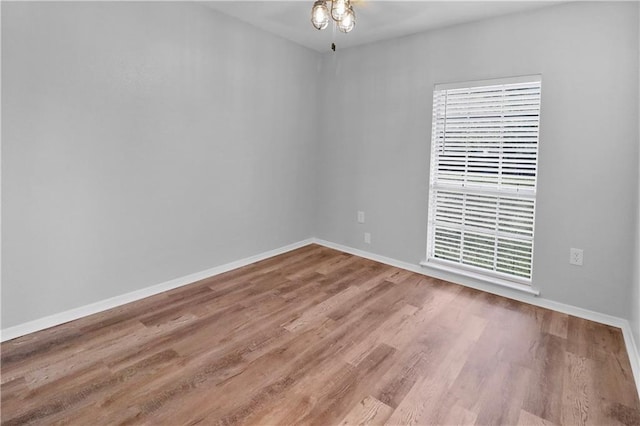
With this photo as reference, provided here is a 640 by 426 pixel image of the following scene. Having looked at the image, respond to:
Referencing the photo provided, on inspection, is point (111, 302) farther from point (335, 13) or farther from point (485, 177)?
point (485, 177)

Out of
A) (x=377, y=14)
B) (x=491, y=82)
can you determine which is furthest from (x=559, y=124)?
(x=377, y=14)

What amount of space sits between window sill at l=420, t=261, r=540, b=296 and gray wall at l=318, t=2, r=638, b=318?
98 millimetres

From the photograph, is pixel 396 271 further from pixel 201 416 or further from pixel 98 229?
pixel 98 229

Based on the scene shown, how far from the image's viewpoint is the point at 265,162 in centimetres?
390

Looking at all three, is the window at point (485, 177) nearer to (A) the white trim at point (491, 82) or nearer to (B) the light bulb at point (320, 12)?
(A) the white trim at point (491, 82)

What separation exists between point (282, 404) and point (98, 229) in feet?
6.33

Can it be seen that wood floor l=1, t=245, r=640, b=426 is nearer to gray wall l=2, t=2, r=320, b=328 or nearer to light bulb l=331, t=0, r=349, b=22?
gray wall l=2, t=2, r=320, b=328

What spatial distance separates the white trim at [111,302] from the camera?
7.72ft

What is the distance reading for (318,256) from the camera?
4.16 metres

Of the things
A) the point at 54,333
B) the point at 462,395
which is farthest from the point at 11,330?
the point at 462,395

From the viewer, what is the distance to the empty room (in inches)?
76.3

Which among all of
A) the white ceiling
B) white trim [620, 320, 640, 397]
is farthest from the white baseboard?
the white ceiling

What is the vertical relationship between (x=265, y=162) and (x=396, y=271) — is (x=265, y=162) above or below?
above

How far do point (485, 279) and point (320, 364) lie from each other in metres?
1.92
